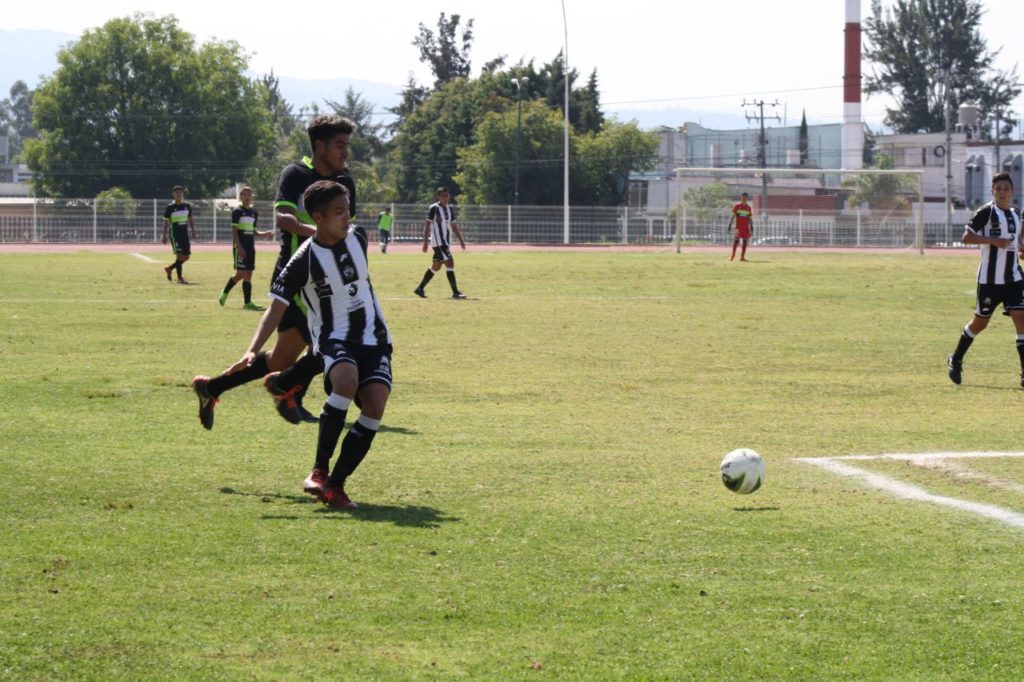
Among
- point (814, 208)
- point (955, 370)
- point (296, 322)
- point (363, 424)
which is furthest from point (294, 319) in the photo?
point (814, 208)

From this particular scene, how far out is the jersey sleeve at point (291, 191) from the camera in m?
9.10

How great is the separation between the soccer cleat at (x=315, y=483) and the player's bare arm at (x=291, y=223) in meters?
2.07

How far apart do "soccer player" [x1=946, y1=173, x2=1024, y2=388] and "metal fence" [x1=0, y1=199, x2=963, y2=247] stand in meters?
41.5

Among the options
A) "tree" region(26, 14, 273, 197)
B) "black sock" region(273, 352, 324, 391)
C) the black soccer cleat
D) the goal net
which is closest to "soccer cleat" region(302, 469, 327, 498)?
"black sock" region(273, 352, 324, 391)

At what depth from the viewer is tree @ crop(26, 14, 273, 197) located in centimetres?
8625

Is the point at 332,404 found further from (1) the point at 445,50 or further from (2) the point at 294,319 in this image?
(1) the point at 445,50

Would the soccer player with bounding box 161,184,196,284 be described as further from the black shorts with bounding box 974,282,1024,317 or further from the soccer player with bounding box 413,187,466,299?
the black shorts with bounding box 974,282,1024,317

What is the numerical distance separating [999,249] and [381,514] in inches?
340

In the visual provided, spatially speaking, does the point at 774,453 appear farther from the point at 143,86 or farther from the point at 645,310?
the point at 143,86

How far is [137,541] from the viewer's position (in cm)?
627

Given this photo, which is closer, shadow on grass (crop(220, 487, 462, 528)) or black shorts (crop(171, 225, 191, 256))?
shadow on grass (crop(220, 487, 462, 528))

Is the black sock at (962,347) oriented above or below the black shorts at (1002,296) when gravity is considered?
below

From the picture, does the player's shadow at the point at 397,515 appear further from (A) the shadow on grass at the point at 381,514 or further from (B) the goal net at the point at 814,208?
(B) the goal net at the point at 814,208

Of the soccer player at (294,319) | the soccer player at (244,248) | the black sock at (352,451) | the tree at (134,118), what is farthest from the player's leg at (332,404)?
the tree at (134,118)
